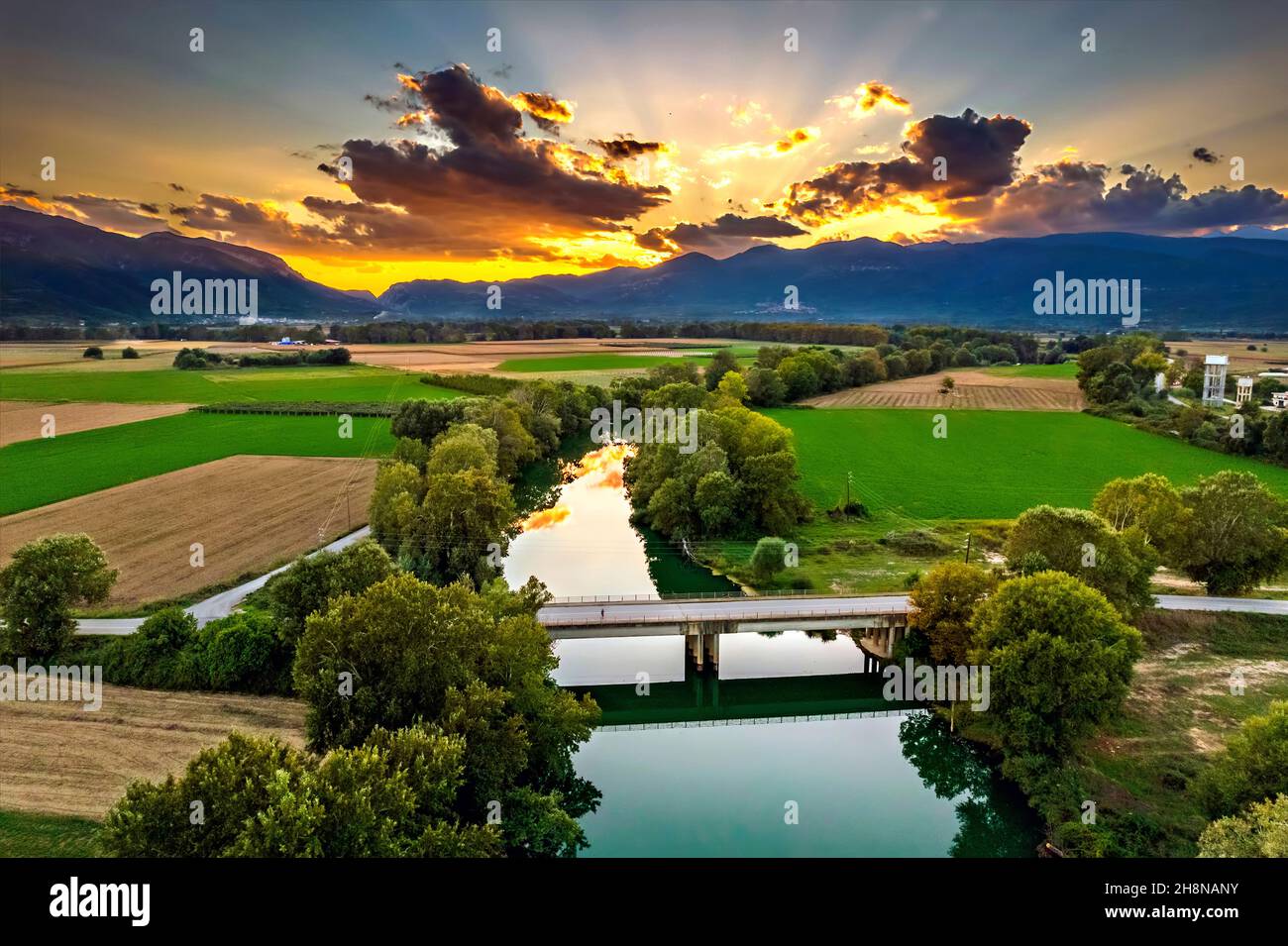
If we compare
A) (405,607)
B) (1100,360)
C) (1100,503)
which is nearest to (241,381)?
(405,607)

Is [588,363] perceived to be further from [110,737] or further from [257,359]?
[110,737]

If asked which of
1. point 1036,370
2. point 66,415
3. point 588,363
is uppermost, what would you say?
point 588,363

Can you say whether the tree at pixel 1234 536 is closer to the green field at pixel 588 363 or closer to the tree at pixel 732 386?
the tree at pixel 732 386

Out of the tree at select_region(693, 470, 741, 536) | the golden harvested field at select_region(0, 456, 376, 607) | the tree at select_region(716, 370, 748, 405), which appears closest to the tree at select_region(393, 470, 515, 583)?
the golden harvested field at select_region(0, 456, 376, 607)

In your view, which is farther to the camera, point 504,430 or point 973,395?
point 973,395

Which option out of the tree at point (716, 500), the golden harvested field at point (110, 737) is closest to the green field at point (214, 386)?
the tree at point (716, 500)

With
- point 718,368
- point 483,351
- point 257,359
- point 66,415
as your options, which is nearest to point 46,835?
point 66,415

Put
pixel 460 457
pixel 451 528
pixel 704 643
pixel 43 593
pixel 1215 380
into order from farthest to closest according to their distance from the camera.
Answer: pixel 1215 380 → pixel 460 457 → pixel 451 528 → pixel 704 643 → pixel 43 593
